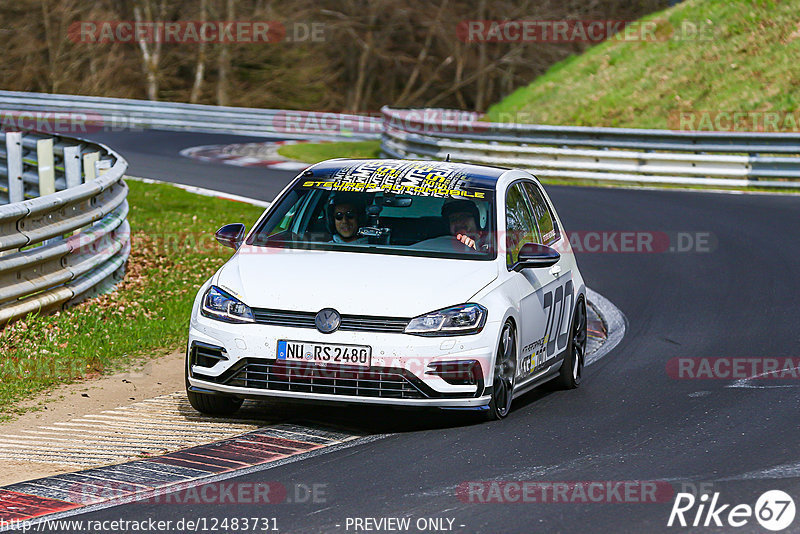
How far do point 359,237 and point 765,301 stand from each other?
5677mm

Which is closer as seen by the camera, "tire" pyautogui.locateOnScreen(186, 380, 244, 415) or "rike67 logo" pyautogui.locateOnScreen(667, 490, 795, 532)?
"rike67 logo" pyautogui.locateOnScreen(667, 490, 795, 532)

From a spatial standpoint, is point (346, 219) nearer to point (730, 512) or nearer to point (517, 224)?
point (517, 224)

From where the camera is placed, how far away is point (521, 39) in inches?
2359

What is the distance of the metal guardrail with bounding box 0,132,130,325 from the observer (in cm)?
975

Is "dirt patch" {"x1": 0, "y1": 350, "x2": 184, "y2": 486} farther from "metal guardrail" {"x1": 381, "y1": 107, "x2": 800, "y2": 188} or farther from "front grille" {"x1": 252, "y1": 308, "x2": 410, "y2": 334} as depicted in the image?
"metal guardrail" {"x1": 381, "y1": 107, "x2": 800, "y2": 188}

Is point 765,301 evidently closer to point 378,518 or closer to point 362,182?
point 362,182

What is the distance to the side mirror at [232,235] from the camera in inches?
326

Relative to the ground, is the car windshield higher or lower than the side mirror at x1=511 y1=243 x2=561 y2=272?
higher

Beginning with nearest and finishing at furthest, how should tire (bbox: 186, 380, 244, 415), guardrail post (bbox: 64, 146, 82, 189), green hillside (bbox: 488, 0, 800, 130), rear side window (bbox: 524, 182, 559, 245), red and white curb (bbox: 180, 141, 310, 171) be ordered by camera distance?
tire (bbox: 186, 380, 244, 415) → rear side window (bbox: 524, 182, 559, 245) → guardrail post (bbox: 64, 146, 82, 189) → red and white curb (bbox: 180, 141, 310, 171) → green hillside (bbox: 488, 0, 800, 130)

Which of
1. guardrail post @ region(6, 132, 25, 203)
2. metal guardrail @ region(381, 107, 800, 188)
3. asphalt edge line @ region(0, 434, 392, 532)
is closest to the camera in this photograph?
asphalt edge line @ region(0, 434, 392, 532)

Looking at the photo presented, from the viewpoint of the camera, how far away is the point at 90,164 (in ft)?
48.0

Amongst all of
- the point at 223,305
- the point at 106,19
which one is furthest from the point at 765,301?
the point at 106,19

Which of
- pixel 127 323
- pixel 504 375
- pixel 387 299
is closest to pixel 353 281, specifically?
pixel 387 299

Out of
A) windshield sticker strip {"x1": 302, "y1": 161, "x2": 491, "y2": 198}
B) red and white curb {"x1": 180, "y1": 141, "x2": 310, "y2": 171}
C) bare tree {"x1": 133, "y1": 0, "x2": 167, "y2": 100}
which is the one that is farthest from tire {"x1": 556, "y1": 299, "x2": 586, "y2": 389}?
bare tree {"x1": 133, "y1": 0, "x2": 167, "y2": 100}
